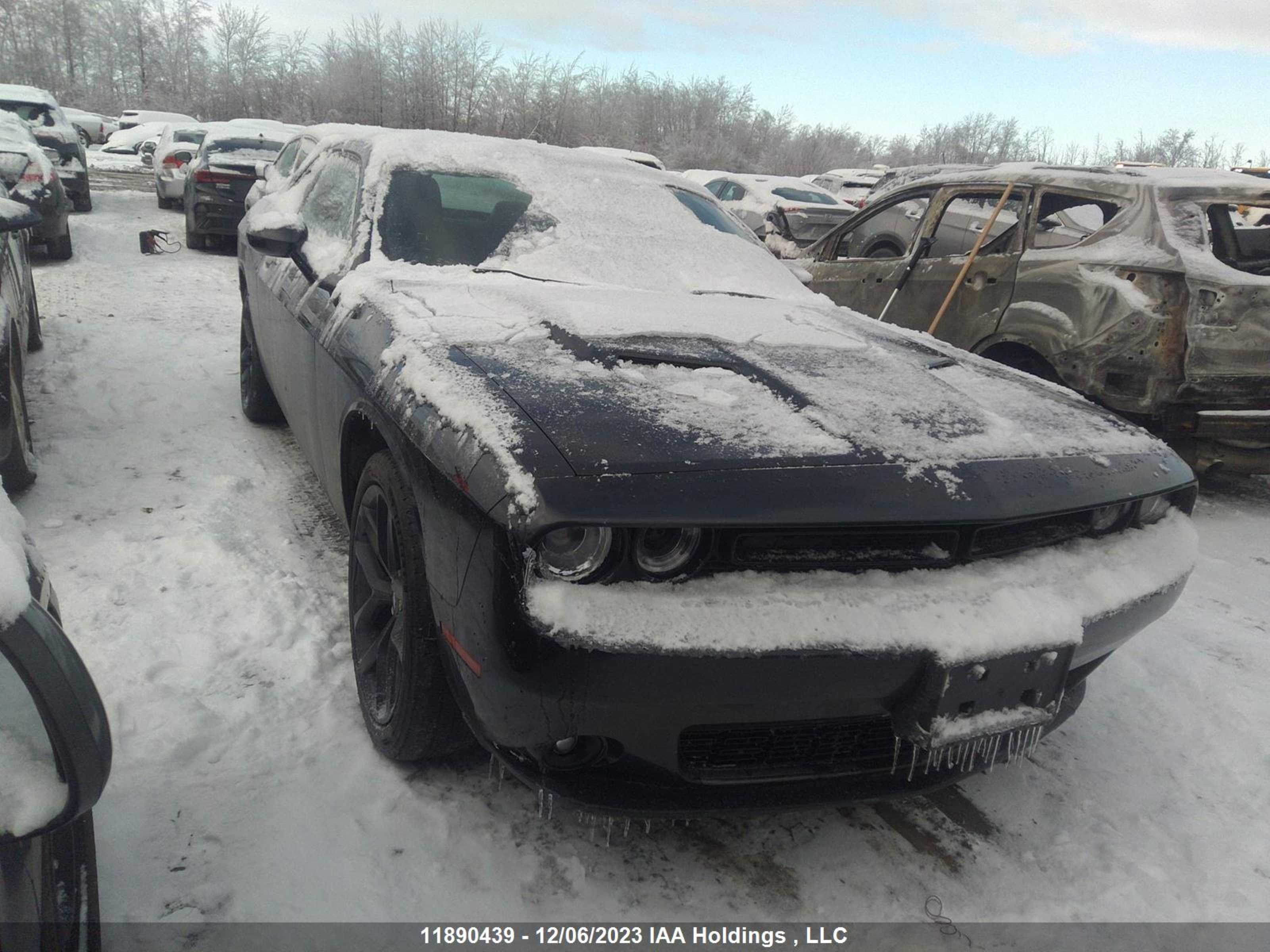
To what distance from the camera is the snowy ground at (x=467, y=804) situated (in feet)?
6.34

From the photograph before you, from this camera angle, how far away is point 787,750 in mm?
1801

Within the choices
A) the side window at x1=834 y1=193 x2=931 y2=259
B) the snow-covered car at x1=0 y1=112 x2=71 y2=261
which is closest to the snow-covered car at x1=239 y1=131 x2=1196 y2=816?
the side window at x1=834 y1=193 x2=931 y2=259

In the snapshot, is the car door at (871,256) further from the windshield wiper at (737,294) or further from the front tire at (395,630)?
the front tire at (395,630)

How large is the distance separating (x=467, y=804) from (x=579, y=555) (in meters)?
0.92

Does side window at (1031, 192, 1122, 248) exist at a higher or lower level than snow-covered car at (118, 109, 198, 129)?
lower

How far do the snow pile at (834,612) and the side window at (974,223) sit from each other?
3755 mm

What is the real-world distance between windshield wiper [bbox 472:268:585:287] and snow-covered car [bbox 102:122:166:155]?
1149 inches

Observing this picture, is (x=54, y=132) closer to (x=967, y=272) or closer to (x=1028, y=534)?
(x=967, y=272)

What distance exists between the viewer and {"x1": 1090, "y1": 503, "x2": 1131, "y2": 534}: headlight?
2156mm

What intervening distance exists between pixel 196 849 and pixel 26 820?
945mm

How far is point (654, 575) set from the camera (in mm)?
1642

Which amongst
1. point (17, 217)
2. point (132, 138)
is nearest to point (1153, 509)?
point (17, 217)

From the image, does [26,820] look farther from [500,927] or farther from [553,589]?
[500,927]

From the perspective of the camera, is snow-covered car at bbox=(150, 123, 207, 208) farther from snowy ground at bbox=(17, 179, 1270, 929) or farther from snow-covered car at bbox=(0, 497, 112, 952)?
snow-covered car at bbox=(0, 497, 112, 952)
